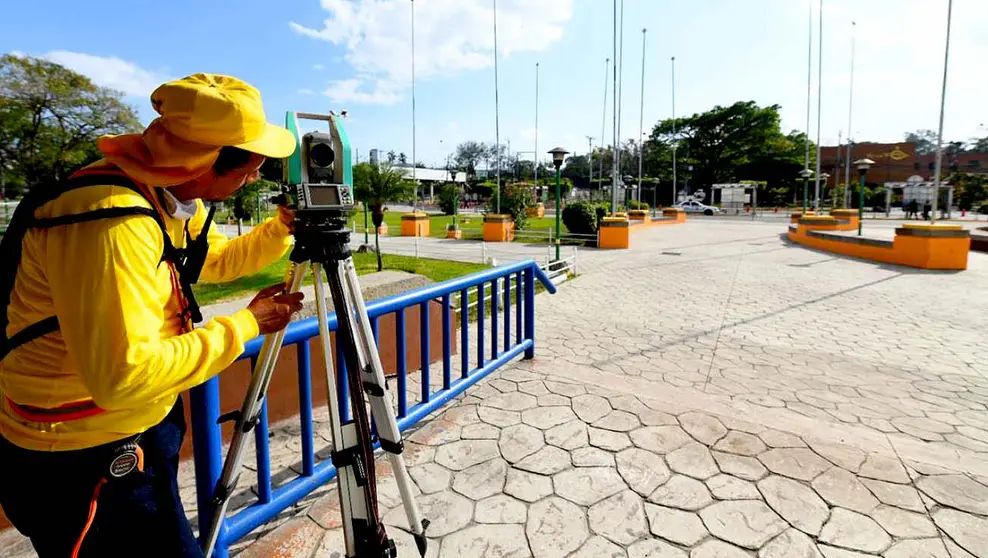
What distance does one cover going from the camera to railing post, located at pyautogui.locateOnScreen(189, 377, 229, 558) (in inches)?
69.3

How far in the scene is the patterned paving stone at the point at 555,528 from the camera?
2.18m

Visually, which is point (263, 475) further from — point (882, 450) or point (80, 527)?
point (882, 450)

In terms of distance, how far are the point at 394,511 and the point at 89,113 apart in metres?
36.2

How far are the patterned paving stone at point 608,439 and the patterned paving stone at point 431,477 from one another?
2.98 ft

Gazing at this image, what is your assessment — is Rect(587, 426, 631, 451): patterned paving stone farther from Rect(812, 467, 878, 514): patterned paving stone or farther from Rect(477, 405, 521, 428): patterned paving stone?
Rect(812, 467, 878, 514): patterned paving stone

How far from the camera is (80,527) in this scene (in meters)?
1.19

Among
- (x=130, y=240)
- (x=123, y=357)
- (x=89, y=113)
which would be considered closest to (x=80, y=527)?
(x=123, y=357)

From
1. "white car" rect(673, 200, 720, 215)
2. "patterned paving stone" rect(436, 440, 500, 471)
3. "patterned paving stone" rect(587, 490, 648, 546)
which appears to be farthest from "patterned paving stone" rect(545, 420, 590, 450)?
"white car" rect(673, 200, 720, 215)

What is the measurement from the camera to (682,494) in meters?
2.54

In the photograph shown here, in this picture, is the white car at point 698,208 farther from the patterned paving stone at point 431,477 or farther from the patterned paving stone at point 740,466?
the patterned paving stone at point 431,477

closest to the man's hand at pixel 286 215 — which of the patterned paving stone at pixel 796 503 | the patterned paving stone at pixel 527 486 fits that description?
the patterned paving stone at pixel 527 486

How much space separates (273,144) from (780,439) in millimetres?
3171

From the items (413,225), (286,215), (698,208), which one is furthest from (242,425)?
(698,208)

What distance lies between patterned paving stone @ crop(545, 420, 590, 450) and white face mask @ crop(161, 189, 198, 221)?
237 centimetres
